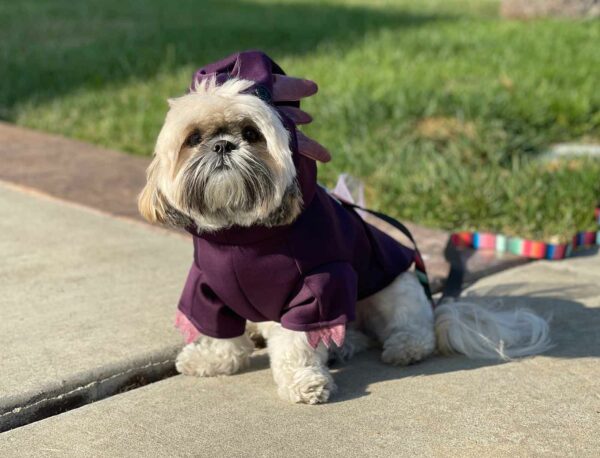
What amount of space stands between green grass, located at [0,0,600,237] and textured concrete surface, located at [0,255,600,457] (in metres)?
1.79

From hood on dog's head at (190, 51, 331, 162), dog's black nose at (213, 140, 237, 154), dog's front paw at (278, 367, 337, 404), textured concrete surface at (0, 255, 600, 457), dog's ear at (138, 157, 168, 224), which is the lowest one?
textured concrete surface at (0, 255, 600, 457)

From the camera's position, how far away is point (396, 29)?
11172 millimetres

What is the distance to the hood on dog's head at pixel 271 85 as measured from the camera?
3.10 metres

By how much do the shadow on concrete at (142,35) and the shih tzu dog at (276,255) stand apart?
500 cm

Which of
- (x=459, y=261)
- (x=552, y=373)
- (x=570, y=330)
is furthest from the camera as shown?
(x=459, y=261)

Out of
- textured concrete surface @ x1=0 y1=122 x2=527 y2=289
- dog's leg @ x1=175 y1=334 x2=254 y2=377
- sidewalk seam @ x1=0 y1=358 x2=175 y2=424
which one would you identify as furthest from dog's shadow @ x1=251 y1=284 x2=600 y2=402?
textured concrete surface @ x1=0 y1=122 x2=527 y2=289

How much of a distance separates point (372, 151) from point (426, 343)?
2.88 m

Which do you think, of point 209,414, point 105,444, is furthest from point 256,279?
point 105,444

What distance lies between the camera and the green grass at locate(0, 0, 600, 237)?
217 inches

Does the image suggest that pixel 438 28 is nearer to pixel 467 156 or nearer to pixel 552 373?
pixel 467 156

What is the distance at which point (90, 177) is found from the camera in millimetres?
6090

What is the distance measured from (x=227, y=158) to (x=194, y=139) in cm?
14

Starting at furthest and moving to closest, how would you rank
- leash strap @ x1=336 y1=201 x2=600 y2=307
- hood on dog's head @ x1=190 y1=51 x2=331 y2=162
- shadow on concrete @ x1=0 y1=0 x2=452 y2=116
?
shadow on concrete @ x1=0 y1=0 x2=452 y2=116 < leash strap @ x1=336 y1=201 x2=600 y2=307 < hood on dog's head @ x1=190 y1=51 x2=331 y2=162

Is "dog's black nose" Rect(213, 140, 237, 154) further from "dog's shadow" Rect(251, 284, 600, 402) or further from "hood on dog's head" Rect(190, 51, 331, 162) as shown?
"dog's shadow" Rect(251, 284, 600, 402)
